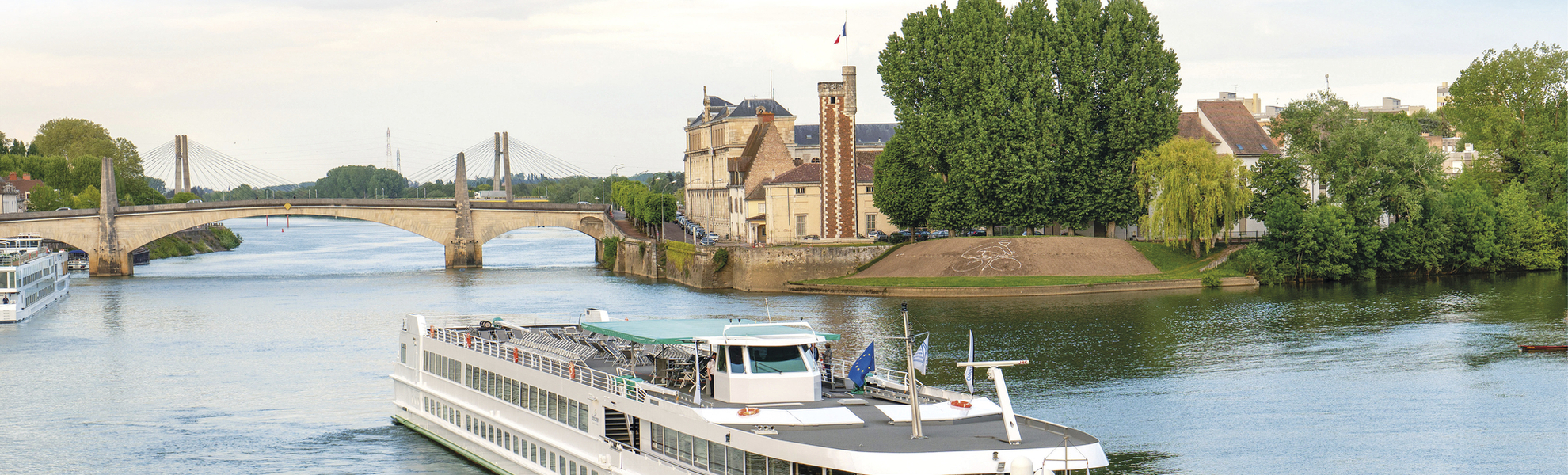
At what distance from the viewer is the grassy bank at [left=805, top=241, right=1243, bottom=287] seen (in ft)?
259

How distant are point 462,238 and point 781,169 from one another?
90.6ft

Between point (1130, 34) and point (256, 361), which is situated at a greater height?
point (1130, 34)

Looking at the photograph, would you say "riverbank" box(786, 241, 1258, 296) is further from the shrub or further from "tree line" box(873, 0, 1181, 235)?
the shrub

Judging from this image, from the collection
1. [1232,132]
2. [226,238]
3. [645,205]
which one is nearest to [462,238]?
[645,205]

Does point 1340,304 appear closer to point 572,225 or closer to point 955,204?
point 955,204

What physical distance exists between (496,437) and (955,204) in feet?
180

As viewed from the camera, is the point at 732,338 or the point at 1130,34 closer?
the point at 732,338

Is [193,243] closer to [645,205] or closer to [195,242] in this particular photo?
[195,242]

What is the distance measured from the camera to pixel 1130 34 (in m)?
83.1

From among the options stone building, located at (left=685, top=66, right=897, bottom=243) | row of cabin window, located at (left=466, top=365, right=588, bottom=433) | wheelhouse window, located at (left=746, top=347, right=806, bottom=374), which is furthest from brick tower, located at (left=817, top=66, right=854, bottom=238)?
wheelhouse window, located at (left=746, top=347, right=806, bottom=374)

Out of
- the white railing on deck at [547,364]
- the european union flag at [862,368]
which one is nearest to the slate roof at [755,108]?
the white railing on deck at [547,364]

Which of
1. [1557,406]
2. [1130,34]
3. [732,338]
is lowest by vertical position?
[1557,406]

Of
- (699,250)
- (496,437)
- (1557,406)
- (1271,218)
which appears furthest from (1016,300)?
(496,437)

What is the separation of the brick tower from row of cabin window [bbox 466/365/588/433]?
6099 centimetres
